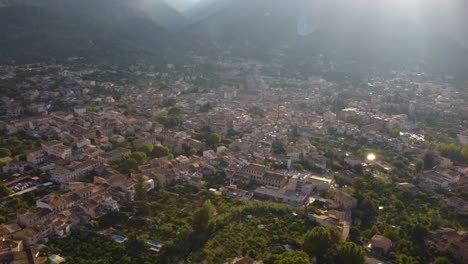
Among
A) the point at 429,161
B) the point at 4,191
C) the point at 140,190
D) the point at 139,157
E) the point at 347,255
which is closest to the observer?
the point at 347,255

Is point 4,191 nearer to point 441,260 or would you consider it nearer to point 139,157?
point 139,157

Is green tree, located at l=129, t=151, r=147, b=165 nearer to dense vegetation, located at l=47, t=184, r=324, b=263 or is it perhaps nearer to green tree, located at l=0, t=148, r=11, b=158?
dense vegetation, located at l=47, t=184, r=324, b=263

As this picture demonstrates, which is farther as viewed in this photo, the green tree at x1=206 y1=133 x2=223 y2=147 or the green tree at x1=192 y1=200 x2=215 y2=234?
the green tree at x1=206 y1=133 x2=223 y2=147

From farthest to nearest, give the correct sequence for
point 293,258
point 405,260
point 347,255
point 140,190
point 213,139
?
1. point 213,139
2. point 140,190
3. point 405,260
4. point 347,255
5. point 293,258

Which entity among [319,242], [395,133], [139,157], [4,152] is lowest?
[395,133]

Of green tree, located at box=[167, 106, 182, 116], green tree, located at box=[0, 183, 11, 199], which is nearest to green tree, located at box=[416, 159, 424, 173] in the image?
green tree, located at box=[167, 106, 182, 116]

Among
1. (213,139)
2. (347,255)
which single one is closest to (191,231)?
(347,255)

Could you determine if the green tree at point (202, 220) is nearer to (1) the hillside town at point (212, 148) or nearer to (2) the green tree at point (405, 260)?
(1) the hillside town at point (212, 148)
